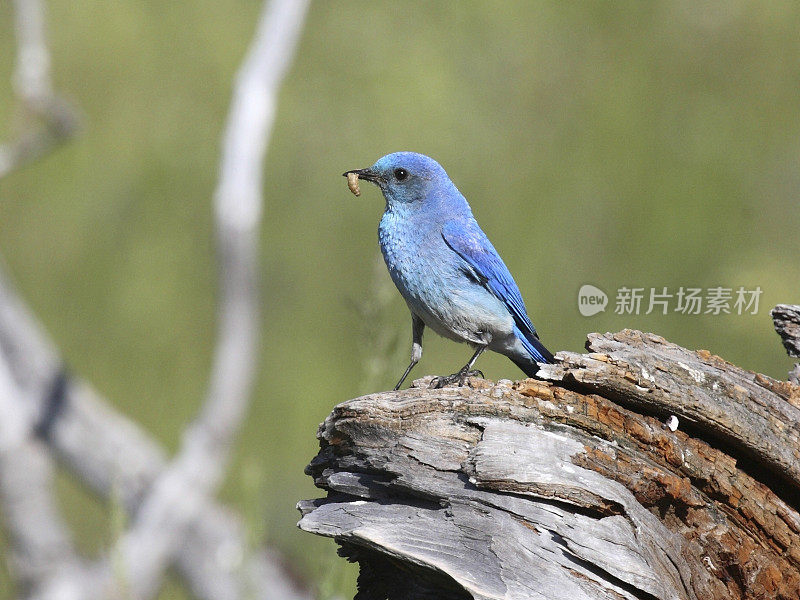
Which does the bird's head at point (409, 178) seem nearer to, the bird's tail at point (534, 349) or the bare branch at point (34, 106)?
the bird's tail at point (534, 349)

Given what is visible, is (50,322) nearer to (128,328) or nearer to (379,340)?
(128,328)

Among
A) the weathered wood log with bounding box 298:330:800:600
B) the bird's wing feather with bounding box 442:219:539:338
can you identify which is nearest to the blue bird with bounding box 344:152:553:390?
the bird's wing feather with bounding box 442:219:539:338

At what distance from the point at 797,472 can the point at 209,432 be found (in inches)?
165

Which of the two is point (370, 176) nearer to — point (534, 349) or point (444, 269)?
point (444, 269)

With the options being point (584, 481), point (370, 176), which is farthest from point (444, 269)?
point (584, 481)

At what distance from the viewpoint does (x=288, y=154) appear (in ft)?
32.5

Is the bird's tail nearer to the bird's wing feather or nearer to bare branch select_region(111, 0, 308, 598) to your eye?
the bird's wing feather

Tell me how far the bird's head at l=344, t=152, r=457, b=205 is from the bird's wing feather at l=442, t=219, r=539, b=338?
0.60 feet

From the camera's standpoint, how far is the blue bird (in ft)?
11.6

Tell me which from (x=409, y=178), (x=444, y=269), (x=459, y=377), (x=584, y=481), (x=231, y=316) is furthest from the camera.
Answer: (x=231, y=316)

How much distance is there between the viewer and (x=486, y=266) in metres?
3.61

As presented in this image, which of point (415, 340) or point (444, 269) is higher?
point (444, 269)

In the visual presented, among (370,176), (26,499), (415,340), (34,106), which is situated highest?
(34,106)

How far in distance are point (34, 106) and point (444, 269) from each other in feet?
10.6
